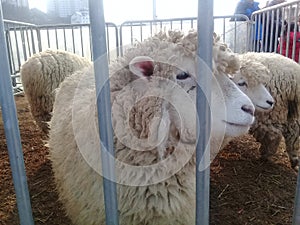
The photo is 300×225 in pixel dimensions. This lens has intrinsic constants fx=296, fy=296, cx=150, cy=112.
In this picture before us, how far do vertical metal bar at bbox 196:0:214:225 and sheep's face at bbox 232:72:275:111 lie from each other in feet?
5.44

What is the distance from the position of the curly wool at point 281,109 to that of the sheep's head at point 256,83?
164 mm

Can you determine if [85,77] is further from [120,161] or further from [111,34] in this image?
[111,34]

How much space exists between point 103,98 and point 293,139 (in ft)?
7.85

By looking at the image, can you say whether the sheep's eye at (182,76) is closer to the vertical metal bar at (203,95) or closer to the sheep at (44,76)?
the vertical metal bar at (203,95)

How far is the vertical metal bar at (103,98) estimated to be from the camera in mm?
782

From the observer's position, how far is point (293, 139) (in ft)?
8.89

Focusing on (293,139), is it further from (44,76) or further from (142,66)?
(44,76)

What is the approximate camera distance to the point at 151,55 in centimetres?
140

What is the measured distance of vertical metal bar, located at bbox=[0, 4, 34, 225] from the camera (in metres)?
0.85

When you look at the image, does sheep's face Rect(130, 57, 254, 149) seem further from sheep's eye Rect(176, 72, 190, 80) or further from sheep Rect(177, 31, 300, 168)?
sheep Rect(177, 31, 300, 168)

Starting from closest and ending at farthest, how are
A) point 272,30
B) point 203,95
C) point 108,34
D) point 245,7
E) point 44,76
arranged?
point 203,95 < point 44,76 < point 272,30 < point 108,34 < point 245,7

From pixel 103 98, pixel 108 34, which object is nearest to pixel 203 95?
pixel 103 98

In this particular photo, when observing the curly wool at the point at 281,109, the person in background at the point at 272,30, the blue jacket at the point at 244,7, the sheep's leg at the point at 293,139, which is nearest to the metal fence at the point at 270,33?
the person in background at the point at 272,30

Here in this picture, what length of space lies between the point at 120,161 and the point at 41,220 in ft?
3.63
